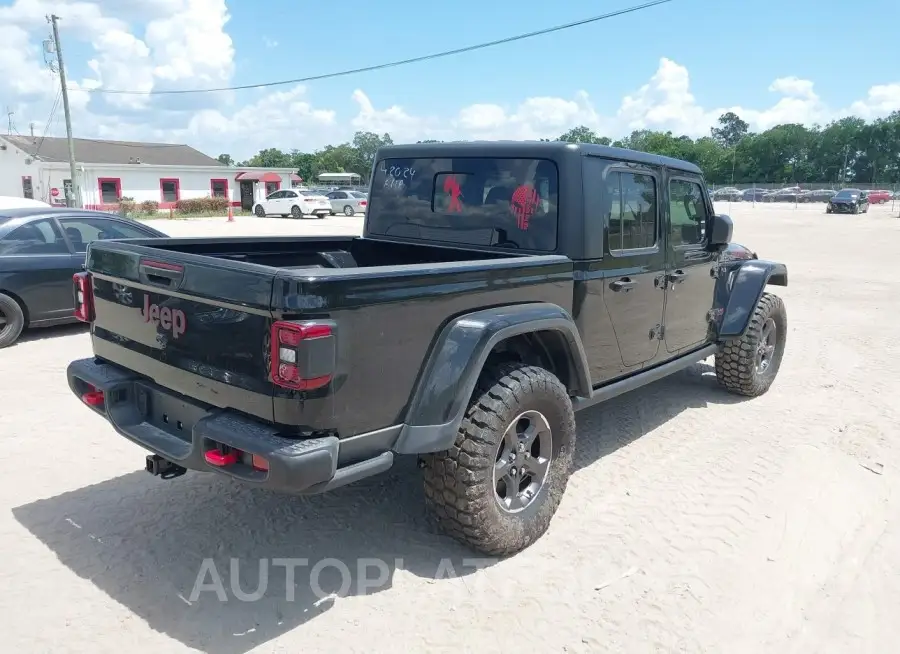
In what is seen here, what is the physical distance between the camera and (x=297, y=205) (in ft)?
114

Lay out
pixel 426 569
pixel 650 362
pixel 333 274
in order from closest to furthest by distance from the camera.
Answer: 1. pixel 333 274
2. pixel 426 569
3. pixel 650 362

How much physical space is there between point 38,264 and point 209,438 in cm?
600

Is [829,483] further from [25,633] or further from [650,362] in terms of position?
[25,633]

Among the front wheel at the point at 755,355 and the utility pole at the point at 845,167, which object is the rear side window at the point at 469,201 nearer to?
the front wheel at the point at 755,355

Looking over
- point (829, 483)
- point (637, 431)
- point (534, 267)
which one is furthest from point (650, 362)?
point (534, 267)

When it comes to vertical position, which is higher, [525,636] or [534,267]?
[534,267]

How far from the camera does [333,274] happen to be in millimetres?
2486

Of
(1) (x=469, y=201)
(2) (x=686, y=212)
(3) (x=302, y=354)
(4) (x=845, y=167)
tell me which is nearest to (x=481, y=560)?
(3) (x=302, y=354)

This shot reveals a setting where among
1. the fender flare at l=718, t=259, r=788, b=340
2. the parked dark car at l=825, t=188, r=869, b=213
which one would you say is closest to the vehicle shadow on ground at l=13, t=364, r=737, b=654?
the fender flare at l=718, t=259, r=788, b=340

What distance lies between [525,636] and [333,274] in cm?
166

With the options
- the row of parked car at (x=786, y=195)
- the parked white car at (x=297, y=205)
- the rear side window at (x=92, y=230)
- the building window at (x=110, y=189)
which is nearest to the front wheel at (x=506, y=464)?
the rear side window at (x=92, y=230)

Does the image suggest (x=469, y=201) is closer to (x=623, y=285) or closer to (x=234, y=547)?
(x=623, y=285)

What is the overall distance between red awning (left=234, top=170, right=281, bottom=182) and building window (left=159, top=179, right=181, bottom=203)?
393cm

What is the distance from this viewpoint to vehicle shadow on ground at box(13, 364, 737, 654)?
2906 mm
